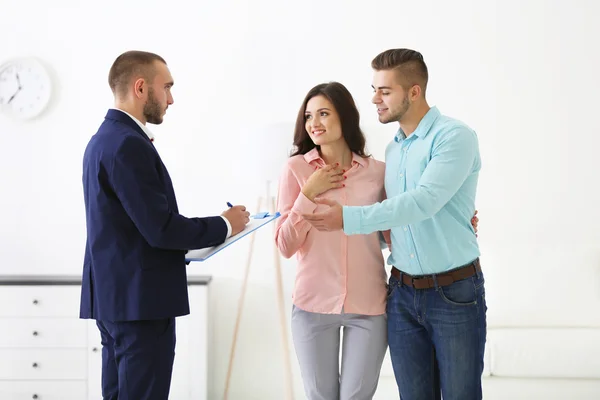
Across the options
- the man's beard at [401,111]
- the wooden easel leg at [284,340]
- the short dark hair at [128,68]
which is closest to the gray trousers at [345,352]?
the man's beard at [401,111]

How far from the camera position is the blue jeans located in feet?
6.14

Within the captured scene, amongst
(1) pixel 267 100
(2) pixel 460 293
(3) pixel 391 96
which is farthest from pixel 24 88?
(2) pixel 460 293

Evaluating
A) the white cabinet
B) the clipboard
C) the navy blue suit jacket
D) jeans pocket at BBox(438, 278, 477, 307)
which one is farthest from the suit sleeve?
the white cabinet

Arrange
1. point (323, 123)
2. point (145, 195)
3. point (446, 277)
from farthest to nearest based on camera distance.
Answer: point (323, 123)
point (446, 277)
point (145, 195)

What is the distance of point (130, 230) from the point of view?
1854 millimetres

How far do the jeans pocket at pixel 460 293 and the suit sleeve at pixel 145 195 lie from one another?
0.80 meters

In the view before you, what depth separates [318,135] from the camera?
2.14 meters

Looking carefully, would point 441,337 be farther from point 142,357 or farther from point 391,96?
point 142,357

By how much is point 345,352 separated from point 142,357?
664mm

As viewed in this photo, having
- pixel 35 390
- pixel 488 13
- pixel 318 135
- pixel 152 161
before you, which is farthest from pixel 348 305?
pixel 488 13

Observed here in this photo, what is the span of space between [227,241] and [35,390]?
1884mm

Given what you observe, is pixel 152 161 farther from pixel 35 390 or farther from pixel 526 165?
pixel 526 165

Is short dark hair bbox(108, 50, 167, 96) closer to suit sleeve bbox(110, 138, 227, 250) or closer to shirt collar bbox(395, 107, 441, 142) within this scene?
suit sleeve bbox(110, 138, 227, 250)

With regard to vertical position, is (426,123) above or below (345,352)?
above
